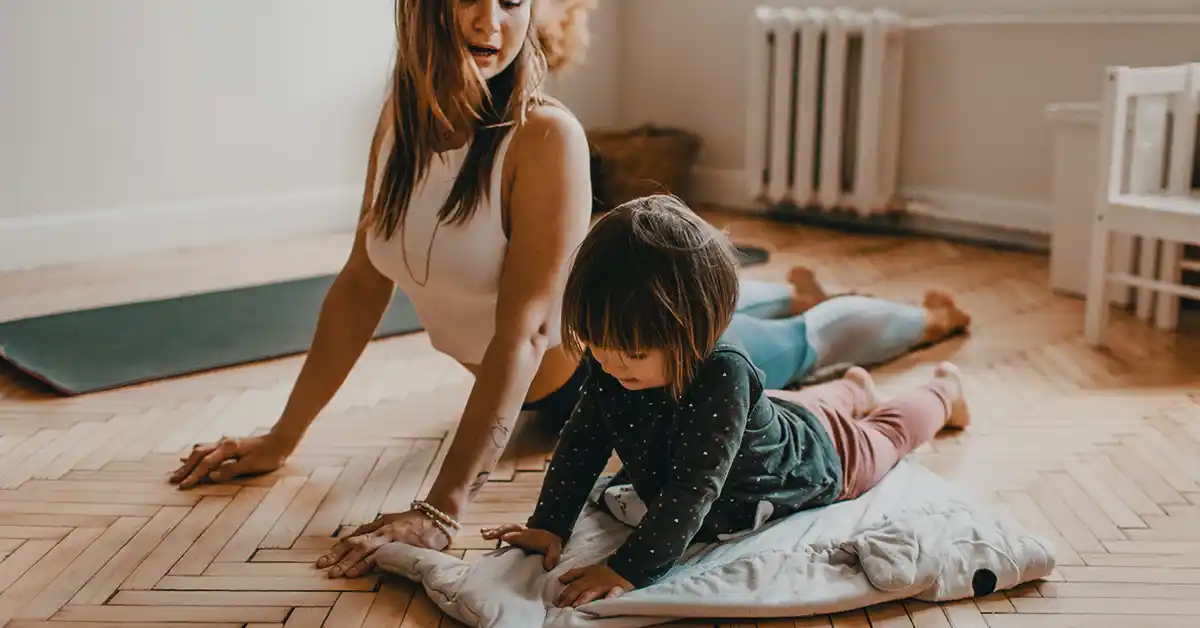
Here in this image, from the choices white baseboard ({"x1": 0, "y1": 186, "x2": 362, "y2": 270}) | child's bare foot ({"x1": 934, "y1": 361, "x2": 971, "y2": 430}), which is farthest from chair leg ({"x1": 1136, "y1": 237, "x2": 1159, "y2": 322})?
white baseboard ({"x1": 0, "y1": 186, "x2": 362, "y2": 270})

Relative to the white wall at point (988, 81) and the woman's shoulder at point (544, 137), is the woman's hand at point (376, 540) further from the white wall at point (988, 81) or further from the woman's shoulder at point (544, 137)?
the white wall at point (988, 81)

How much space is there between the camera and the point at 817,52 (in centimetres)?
384

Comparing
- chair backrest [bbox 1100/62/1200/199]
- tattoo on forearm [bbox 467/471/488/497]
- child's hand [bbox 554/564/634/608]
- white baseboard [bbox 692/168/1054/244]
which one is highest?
chair backrest [bbox 1100/62/1200/199]

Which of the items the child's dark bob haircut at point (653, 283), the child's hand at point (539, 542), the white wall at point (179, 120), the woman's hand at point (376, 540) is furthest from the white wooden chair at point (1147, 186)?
the white wall at point (179, 120)

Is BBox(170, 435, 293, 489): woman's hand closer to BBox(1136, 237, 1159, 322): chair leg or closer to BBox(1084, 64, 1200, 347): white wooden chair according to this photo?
BBox(1084, 64, 1200, 347): white wooden chair

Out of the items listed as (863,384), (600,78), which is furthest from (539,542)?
(600,78)

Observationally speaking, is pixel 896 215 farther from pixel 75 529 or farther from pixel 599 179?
pixel 75 529

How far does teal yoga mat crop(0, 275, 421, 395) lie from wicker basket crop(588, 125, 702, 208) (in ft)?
4.18

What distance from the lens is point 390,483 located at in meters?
1.86

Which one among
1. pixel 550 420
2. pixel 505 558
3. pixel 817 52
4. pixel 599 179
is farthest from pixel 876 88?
pixel 505 558

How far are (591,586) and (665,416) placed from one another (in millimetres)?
219

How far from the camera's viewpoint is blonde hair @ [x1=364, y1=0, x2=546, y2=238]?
160 centimetres

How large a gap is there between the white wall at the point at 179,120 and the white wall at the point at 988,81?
1240mm

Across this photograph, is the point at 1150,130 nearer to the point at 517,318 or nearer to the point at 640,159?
the point at 517,318
